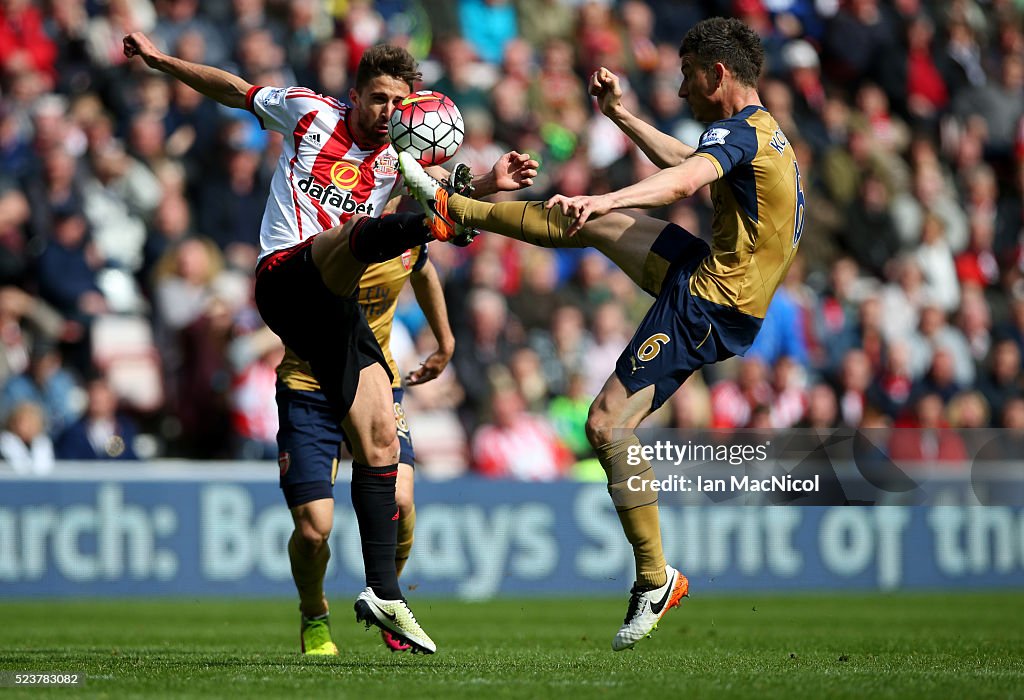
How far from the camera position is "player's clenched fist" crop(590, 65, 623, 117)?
761 cm

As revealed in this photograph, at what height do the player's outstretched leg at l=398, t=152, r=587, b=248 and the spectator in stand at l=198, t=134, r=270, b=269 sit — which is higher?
the spectator in stand at l=198, t=134, r=270, b=269

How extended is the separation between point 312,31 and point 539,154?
9.00 feet

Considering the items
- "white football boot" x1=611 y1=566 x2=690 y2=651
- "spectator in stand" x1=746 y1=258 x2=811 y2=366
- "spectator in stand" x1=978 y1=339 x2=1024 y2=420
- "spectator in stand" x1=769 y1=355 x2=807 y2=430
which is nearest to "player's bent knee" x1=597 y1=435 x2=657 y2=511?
"white football boot" x1=611 y1=566 x2=690 y2=651

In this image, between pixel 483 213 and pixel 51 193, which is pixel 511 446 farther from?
pixel 483 213

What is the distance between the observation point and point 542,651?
27.9 ft

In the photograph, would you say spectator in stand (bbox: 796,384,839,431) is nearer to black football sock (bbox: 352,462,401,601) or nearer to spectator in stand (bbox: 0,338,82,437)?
spectator in stand (bbox: 0,338,82,437)

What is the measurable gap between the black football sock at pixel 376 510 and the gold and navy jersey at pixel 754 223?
1804mm

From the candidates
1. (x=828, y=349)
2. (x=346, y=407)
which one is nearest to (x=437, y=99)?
(x=346, y=407)

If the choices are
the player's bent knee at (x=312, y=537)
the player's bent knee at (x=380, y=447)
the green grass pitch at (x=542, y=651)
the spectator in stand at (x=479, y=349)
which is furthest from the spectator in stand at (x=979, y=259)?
the player's bent knee at (x=380, y=447)

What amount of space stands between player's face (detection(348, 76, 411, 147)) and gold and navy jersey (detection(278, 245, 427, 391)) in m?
0.84

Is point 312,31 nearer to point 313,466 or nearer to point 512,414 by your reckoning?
point 512,414

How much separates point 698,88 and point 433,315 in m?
2.27

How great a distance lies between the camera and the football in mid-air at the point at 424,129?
7629 mm

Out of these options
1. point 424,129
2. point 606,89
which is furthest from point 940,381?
point 424,129
